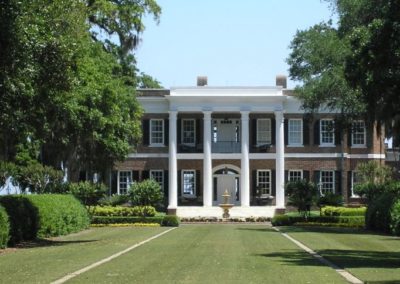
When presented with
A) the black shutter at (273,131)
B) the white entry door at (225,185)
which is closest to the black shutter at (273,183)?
the black shutter at (273,131)

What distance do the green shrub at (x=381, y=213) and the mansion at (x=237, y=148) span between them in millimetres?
18368

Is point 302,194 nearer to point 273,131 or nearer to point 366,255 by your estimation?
point 273,131

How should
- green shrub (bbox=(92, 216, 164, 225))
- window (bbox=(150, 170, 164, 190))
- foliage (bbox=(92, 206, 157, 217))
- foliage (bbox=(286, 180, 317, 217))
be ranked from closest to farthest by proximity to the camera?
green shrub (bbox=(92, 216, 164, 225)) → foliage (bbox=(286, 180, 317, 217)) → foliage (bbox=(92, 206, 157, 217)) → window (bbox=(150, 170, 164, 190))

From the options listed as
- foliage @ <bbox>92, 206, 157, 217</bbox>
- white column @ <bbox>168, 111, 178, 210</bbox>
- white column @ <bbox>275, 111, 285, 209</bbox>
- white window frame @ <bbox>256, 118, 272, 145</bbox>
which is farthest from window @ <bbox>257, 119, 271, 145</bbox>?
foliage @ <bbox>92, 206, 157, 217</bbox>

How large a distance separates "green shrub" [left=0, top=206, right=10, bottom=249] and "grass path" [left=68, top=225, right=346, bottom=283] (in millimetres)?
4091

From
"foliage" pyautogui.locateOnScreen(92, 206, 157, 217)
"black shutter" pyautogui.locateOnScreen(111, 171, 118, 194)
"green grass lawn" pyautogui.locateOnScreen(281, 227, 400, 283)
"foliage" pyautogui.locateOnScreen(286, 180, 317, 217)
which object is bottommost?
"green grass lawn" pyautogui.locateOnScreen(281, 227, 400, 283)

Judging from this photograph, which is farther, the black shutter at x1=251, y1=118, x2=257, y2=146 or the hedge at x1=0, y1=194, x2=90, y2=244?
the black shutter at x1=251, y1=118, x2=257, y2=146

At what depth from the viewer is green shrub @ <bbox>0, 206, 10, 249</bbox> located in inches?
875

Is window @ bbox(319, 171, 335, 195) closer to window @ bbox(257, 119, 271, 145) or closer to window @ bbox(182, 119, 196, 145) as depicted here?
window @ bbox(257, 119, 271, 145)

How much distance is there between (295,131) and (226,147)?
5278 mm

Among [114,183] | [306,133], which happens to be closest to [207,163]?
[114,183]

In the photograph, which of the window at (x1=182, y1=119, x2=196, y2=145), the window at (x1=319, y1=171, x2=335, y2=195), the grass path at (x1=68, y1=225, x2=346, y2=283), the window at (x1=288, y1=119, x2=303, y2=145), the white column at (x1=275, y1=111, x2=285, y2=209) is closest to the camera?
the grass path at (x1=68, y1=225, x2=346, y2=283)

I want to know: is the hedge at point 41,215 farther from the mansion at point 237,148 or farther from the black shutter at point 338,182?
the black shutter at point 338,182

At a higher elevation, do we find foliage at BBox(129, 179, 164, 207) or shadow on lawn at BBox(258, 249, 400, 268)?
foliage at BBox(129, 179, 164, 207)
